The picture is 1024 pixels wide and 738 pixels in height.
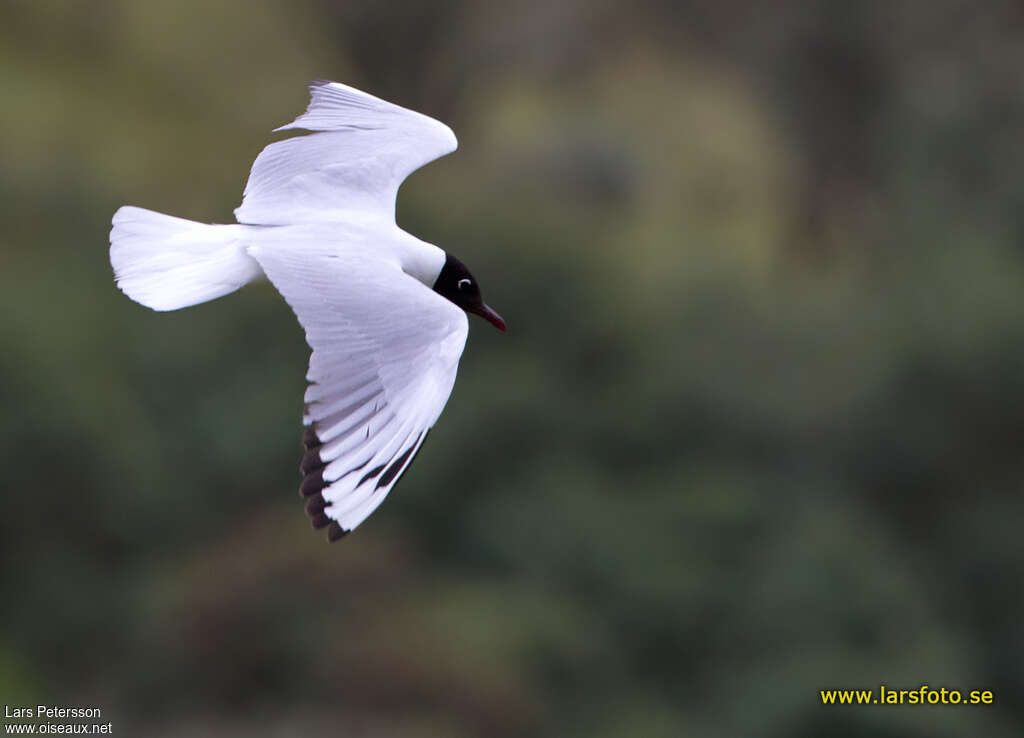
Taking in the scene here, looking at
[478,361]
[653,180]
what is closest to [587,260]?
[478,361]

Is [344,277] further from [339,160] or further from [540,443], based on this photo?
[540,443]

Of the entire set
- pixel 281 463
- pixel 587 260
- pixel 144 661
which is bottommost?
pixel 144 661

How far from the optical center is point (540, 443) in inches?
581

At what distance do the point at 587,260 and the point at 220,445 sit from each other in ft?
11.2

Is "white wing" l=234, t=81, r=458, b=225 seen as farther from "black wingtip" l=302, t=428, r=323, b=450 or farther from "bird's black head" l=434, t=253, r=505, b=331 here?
"black wingtip" l=302, t=428, r=323, b=450

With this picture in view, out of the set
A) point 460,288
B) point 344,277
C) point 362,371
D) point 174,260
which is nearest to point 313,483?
point 362,371

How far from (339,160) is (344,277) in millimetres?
808

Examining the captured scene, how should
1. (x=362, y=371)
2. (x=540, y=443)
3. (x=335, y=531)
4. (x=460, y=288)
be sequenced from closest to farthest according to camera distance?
1. (x=335, y=531)
2. (x=362, y=371)
3. (x=460, y=288)
4. (x=540, y=443)

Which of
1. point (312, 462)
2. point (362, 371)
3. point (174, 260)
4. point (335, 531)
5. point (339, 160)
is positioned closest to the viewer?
point (335, 531)

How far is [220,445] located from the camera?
14.9m

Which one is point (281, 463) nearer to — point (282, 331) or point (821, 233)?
point (282, 331)

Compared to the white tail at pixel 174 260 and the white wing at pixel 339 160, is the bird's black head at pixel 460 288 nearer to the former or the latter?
the white wing at pixel 339 160

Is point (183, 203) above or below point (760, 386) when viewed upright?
above

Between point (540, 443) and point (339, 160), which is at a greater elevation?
point (339, 160)
